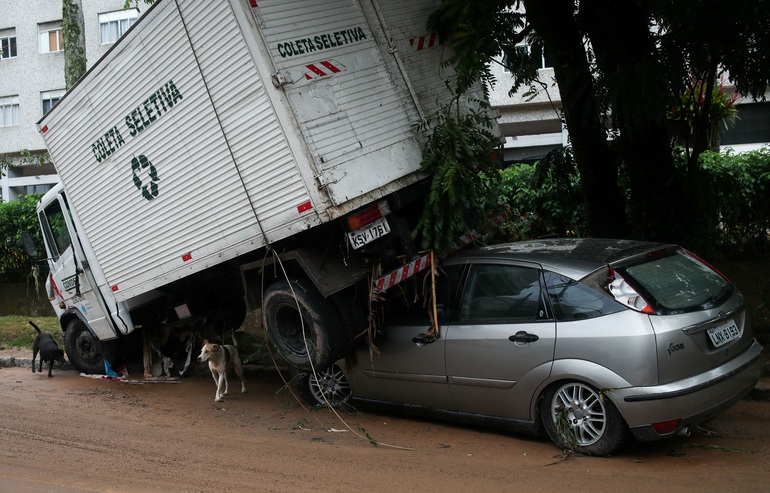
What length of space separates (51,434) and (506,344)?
440cm

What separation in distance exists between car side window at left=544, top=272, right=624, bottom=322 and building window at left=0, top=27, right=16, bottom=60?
3026cm

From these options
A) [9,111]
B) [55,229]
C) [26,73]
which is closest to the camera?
[55,229]

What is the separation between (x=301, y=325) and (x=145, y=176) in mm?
2431

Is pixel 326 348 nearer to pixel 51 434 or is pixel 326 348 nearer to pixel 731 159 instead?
pixel 51 434

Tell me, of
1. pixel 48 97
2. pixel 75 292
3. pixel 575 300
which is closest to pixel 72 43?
pixel 75 292

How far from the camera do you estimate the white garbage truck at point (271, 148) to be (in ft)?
21.4

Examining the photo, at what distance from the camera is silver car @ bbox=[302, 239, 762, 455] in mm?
5195

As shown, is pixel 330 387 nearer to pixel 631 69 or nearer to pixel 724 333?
pixel 724 333

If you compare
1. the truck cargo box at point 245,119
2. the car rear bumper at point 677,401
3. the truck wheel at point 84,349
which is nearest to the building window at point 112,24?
the truck wheel at point 84,349

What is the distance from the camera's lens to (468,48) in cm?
694

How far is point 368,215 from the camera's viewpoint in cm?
669

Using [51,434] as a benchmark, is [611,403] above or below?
below

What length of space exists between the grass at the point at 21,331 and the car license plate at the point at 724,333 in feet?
33.9

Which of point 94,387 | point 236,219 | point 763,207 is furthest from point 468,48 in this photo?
point 94,387
